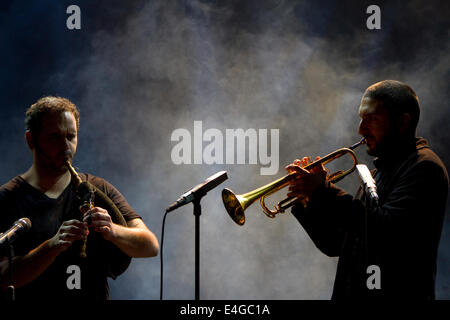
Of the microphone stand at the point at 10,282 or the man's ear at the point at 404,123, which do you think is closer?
the microphone stand at the point at 10,282

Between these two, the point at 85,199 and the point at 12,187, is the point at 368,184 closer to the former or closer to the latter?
the point at 85,199

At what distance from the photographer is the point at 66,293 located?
2189mm

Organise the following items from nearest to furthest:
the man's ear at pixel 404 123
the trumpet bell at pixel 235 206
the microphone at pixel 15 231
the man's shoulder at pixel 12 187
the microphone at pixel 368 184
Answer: the microphone at pixel 368 184 < the microphone at pixel 15 231 < the man's shoulder at pixel 12 187 < the man's ear at pixel 404 123 < the trumpet bell at pixel 235 206

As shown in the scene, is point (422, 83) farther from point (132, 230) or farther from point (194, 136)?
point (132, 230)

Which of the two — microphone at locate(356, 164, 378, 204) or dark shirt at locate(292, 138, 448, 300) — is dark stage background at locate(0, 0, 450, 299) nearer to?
dark shirt at locate(292, 138, 448, 300)

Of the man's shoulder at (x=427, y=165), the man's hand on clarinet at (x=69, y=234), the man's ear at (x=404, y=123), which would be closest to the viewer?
the man's hand on clarinet at (x=69, y=234)

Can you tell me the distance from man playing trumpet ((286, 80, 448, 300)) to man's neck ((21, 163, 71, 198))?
1293mm

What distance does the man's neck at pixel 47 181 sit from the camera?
7.90ft

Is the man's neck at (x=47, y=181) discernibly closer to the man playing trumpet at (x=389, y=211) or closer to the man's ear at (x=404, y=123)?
the man playing trumpet at (x=389, y=211)

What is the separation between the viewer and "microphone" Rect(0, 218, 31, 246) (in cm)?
200

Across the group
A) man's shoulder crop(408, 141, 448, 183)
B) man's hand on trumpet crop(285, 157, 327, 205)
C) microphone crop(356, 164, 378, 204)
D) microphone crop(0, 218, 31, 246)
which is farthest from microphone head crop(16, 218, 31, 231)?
man's shoulder crop(408, 141, 448, 183)

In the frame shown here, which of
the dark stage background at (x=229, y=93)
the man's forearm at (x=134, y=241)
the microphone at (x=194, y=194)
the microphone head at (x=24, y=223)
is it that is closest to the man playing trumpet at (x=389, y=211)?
the microphone at (x=194, y=194)
